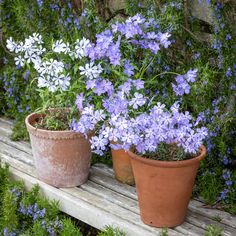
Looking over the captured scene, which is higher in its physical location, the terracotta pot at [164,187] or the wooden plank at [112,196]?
the terracotta pot at [164,187]

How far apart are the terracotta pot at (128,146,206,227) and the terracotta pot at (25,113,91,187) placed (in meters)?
0.53

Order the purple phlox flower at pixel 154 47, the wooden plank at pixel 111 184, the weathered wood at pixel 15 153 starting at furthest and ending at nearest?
the weathered wood at pixel 15 153
the wooden plank at pixel 111 184
the purple phlox flower at pixel 154 47

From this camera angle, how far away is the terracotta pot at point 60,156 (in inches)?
123

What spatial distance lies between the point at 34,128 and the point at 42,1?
1258mm

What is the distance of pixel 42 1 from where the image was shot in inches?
157

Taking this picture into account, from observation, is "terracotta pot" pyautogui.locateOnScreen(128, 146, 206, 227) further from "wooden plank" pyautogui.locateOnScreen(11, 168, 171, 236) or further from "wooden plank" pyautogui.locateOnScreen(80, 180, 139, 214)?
"wooden plank" pyautogui.locateOnScreen(80, 180, 139, 214)

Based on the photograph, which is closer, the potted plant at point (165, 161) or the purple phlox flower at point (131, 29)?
the potted plant at point (165, 161)

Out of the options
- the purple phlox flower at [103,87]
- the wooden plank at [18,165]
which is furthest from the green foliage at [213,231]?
the wooden plank at [18,165]

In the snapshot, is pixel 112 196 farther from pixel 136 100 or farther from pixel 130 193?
pixel 136 100

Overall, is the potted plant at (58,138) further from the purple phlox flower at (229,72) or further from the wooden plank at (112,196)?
the purple phlox flower at (229,72)

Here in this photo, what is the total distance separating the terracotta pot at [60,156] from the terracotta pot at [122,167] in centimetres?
17

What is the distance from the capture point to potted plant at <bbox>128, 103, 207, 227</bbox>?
101 inches

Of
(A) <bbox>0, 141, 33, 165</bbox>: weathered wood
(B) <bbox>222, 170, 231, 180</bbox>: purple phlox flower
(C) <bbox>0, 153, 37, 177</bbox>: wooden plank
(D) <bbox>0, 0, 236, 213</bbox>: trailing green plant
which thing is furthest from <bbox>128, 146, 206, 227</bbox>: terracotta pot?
(A) <bbox>0, 141, 33, 165</bbox>: weathered wood

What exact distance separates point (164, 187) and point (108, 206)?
1.61 ft
